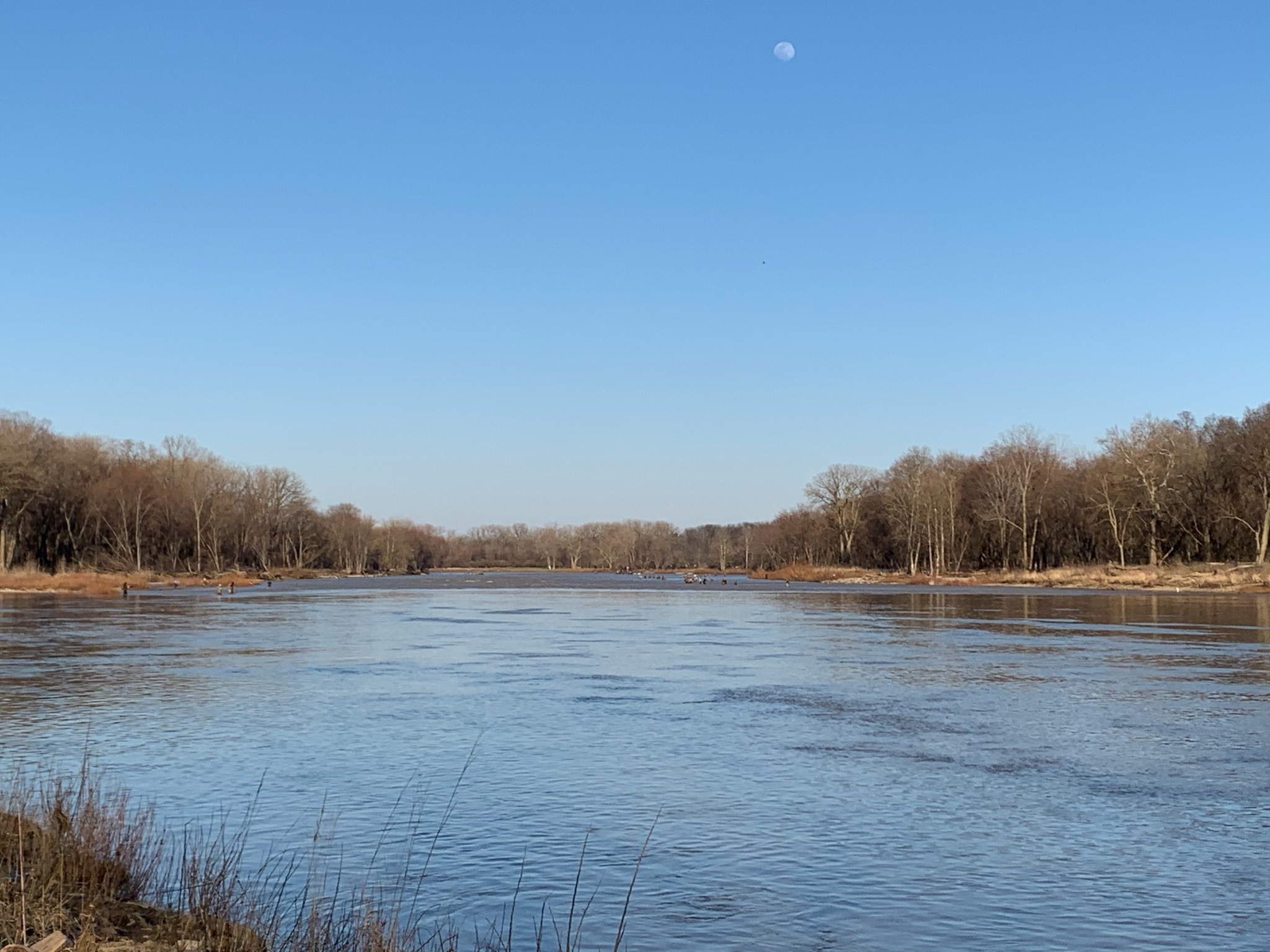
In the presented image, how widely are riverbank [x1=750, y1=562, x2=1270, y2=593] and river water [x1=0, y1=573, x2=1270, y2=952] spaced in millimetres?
Result: 40578

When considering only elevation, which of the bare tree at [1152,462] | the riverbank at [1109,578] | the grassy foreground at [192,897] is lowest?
the grassy foreground at [192,897]

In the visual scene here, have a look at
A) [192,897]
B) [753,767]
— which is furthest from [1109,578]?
[192,897]

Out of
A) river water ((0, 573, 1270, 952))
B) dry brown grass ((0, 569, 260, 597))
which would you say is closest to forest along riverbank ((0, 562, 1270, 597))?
dry brown grass ((0, 569, 260, 597))

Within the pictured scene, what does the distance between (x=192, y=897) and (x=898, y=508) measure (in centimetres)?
10284

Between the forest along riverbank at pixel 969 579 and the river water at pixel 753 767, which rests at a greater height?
the forest along riverbank at pixel 969 579

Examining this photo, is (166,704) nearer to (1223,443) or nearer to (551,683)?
(551,683)

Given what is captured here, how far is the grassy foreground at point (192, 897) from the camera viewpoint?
292 inches

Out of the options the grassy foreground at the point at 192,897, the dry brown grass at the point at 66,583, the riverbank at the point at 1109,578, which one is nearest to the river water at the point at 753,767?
the grassy foreground at the point at 192,897

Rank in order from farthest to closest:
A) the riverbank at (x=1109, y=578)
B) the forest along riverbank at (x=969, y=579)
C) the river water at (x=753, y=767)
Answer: the forest along riverbank at (x=969, y=579), the riverbank at (x=1109, y=578), the river water at (x=753, y=767)

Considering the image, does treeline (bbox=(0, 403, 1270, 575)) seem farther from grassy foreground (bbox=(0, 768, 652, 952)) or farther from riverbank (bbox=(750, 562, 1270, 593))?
grassy foreground (bbox=(0, 768, 652, 952))

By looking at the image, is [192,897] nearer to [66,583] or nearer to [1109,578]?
[66,583]

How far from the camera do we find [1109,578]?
3081 inches

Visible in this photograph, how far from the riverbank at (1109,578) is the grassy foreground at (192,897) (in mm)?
71952

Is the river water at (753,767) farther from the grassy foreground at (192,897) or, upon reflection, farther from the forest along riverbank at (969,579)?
the forest along riverbank at (969,579)
